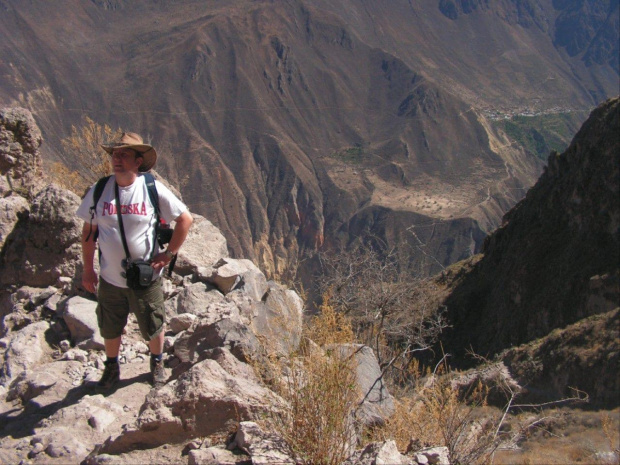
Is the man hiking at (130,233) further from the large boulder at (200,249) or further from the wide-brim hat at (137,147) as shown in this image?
the large boulder at (200,249)

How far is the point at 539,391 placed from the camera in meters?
12.3

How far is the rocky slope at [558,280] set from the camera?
12.5 metres

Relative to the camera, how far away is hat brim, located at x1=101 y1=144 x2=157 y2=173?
11.7 feet

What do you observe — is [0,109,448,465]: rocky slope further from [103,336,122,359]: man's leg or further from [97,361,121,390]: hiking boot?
[103,336,122,359]: man's leg

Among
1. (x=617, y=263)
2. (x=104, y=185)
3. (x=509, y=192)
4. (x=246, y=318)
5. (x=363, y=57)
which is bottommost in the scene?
(x=509, y=192)

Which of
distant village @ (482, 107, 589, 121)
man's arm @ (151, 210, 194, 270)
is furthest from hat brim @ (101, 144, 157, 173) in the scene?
distant village @ (482, 107, 589, 121)

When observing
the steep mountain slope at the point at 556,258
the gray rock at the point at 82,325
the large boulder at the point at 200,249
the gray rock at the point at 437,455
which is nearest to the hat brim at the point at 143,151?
the gray rock at the point at 82,325

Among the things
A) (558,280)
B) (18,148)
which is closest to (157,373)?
(18,148)

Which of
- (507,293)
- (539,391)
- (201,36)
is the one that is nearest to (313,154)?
(201,36)

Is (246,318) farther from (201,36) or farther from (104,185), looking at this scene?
(201,36)

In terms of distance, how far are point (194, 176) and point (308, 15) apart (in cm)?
5213

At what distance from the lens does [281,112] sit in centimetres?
7794

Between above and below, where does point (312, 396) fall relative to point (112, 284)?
below

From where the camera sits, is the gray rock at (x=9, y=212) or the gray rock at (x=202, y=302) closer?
the gray rock at (x=202, y=302)
